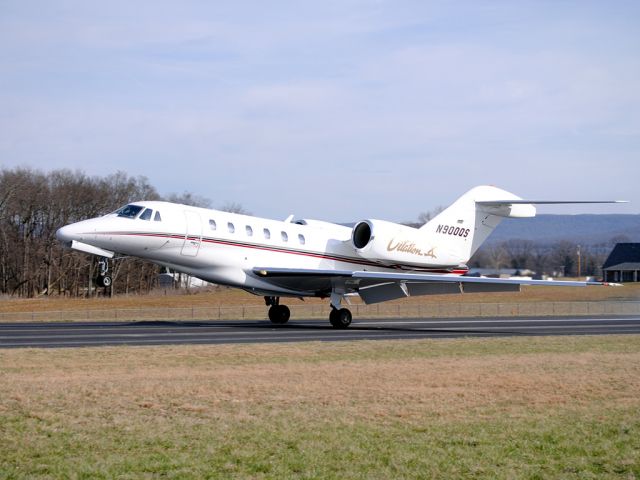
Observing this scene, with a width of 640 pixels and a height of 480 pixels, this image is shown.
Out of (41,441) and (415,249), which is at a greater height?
(415,249)

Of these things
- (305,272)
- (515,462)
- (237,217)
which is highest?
(237,217)

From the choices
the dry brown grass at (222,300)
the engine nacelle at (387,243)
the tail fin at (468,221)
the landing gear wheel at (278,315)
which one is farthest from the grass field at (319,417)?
the dry brown grass at (222,300)

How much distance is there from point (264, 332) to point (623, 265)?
94.0m

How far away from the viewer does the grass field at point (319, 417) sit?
9914 millimetres

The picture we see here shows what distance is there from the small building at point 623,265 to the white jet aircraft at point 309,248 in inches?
3225

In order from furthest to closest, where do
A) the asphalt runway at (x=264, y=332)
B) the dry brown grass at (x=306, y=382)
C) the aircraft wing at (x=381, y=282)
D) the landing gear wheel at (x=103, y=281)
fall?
the aircraft wing at (x=381, y=282) < the landing gear wheel at (x=103, y=281) < the asphalt runway at (x=264, y=332) < the dry brown grass at (x=306, y=382)

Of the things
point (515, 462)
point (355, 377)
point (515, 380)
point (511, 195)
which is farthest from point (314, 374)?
point (511, 195)

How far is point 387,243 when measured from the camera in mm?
34469

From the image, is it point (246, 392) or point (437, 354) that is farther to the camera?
point (437, 354)

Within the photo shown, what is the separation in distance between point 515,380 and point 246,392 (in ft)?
15.9

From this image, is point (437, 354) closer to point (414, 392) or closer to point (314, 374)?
point (314, 374)

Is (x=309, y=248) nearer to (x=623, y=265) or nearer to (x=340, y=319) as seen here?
(x=340, y=319)

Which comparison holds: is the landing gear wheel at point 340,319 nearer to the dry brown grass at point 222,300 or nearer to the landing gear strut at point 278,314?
the landing gear strut at point 278,314

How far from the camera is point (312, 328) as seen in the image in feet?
104
